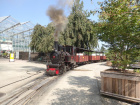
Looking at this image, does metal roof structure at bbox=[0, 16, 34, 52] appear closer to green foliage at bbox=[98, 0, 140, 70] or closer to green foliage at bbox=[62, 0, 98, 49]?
green foliage at bbox=[62, 0, 98, 49]

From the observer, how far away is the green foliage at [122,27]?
3643 millimetres

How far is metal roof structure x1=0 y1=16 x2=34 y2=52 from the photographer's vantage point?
92.1ft

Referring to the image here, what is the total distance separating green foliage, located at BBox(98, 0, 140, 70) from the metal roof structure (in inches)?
1039

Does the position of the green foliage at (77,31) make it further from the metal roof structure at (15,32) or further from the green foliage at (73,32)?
the metal roof structure at (15,32)

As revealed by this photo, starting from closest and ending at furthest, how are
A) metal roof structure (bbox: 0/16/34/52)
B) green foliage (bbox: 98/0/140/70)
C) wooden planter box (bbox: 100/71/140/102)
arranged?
green foliage (bbox: 98/0/140/70)
wooden planter box (bbox: 100/71/140/102)
metal roof structure (bbox: 0/16/34/52)

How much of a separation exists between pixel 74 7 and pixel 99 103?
20.6 metres

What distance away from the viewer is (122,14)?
364 centimetres

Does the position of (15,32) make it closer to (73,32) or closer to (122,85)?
(73,32)

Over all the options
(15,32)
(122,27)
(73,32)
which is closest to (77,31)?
(73,32)

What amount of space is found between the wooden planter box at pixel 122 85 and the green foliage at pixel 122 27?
0.71 metres

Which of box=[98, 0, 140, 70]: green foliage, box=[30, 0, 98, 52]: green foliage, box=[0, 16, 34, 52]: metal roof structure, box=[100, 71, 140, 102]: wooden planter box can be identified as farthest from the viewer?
box=[0, 16, 34, 52]: metal roof structure

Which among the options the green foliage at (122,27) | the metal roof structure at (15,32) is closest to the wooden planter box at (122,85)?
the green foliage at (122,27)

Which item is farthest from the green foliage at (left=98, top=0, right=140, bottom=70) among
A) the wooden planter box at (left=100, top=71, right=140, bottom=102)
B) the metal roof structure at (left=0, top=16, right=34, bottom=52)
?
the metal roof structure at (left=0, top=16, right=34, bottom=52)

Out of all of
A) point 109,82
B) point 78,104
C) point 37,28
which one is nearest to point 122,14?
point 109,82
